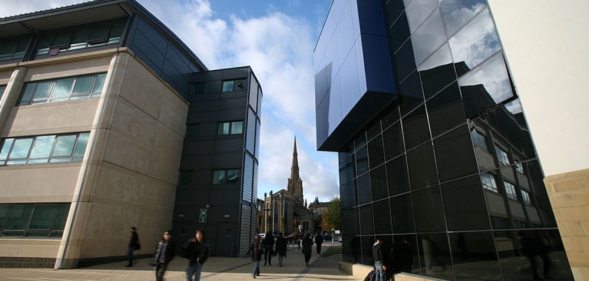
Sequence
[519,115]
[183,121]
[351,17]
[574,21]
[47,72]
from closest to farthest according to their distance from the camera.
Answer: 1. [574,21]
2. [519,115]
3. [351,17]
4. [47,72]
5. [183,121]

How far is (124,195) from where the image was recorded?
1727cm

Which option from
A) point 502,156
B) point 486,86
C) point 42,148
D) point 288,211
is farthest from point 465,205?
point 288,211

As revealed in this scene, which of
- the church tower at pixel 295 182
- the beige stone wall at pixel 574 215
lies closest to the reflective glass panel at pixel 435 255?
the beige stone wall at pixel 574 215

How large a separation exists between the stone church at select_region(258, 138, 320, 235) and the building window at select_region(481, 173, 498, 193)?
245 feet

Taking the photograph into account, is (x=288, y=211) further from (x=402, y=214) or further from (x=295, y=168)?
(x=402, y=214)

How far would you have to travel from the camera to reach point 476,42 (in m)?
7.55

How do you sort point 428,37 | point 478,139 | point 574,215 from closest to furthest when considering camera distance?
point 574,215 < point 478,139 < point 428,37

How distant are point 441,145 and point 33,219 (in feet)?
65.7

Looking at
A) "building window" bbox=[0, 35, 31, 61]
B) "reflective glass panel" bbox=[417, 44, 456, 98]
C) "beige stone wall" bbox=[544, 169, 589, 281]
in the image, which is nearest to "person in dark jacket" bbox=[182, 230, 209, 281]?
"beige stone wall" bbox=[544, 169, 589, 281]

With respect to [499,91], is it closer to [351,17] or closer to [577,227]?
[577,227]

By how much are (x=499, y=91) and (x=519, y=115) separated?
2.71 ft

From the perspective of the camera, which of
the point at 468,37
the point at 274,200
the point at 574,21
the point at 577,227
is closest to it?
the point at 577,227

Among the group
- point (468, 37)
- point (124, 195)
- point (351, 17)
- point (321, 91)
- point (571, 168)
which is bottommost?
point (571, 168)

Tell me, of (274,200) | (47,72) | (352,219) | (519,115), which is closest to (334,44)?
(352,219)
